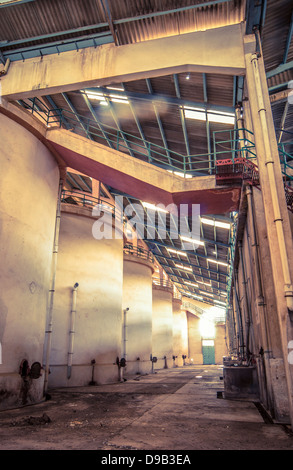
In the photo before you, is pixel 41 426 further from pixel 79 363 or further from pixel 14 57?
pixel 14 57

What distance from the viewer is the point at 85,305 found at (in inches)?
496

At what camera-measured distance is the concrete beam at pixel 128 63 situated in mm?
7957

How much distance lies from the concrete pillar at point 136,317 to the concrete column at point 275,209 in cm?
1336

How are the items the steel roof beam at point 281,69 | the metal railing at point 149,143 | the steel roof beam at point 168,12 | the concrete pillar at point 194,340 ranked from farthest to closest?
the concrete pillar at point 194,340, the metal railing at point 149,143, the steel roof beam at point 281,69, the steel roof beam at point 168,12

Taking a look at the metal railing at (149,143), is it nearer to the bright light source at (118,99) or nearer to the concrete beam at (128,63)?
the bright light source at (118,99)

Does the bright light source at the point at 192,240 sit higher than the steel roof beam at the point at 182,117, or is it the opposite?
the steel roof beam at the point at 182,117

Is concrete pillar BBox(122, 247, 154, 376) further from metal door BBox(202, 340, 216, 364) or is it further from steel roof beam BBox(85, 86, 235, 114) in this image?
metal door BBox(202, 340, 216, 364)

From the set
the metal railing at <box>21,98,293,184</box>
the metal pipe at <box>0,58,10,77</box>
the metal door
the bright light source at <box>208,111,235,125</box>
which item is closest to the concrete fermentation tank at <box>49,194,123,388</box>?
the metal railing at <box>21,98,293,184</box>

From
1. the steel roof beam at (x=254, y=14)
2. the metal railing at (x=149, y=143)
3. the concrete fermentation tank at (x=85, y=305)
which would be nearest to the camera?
the steel roof beam at (x=254, y=14)

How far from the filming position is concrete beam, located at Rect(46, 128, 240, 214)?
31.7 feet

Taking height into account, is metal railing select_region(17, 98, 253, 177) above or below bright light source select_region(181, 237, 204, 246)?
above

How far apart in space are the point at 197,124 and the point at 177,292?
33975 millimetres

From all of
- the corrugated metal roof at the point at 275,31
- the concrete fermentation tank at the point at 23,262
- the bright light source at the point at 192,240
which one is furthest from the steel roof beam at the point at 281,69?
the bright light source at the point at 192,240

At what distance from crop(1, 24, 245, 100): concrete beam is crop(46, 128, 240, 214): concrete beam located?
5.14 ft
